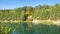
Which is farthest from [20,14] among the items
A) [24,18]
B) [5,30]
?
[5,30]

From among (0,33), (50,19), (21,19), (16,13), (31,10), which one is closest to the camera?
(0,33)

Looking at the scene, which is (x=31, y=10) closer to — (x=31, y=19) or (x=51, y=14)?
(x=31, y=19)

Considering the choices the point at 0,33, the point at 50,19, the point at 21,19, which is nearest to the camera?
the point at 0,33

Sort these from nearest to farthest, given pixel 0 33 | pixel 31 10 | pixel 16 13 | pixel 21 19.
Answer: pixel 0 33 < pixel 21 19 < pixel 16 13 < pixel 31 10

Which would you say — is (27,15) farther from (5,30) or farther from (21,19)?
(5,30)

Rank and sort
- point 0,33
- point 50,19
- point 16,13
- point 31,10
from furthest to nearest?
point 31,10
point 16,13
point 50,19
point 0,33

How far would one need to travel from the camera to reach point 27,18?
107312 mm

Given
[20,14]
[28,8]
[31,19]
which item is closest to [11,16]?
[20,14]

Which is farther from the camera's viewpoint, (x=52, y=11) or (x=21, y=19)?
(x=21, y=19)

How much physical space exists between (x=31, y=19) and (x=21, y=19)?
21.6 ft

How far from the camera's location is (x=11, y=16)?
4109 inches

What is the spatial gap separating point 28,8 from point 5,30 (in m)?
103

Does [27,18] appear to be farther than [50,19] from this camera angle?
Yes

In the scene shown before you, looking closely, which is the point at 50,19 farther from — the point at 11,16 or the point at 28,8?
the point at 28,8
